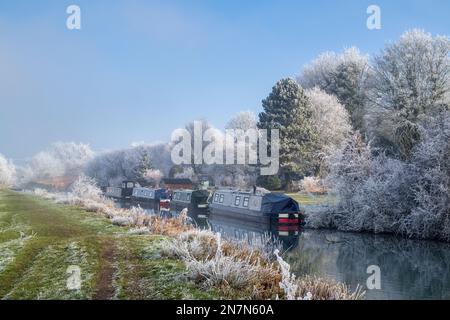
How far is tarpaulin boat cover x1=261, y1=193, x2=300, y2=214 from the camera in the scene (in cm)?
2306

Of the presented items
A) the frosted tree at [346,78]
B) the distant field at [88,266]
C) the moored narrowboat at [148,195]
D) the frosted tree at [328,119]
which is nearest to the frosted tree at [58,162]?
the moored narrowboat at [148,195]

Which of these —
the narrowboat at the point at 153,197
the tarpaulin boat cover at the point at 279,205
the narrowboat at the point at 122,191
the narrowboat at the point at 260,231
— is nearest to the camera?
the narrowboat at the point at 260,231

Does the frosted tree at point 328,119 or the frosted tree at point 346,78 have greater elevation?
the frosted tree at point 346,78

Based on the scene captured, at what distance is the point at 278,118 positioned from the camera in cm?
3938

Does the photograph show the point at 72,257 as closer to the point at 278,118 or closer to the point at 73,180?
the point at 73,180

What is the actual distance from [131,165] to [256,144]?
76.3 feet

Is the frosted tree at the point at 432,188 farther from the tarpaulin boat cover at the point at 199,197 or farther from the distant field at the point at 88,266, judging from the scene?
the tarpaulin boat cover at the point at 199,197

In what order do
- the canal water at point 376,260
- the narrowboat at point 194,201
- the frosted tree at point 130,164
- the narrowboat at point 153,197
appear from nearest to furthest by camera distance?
the canal water at point 376,260 → the narrowboat at point 194,201 → the narrowboat at point 153,197 → the frosted tree at point 130,164

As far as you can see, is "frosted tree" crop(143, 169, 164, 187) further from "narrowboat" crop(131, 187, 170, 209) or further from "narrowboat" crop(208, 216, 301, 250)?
"narrowboat" crop(208, 216, 301, 250)

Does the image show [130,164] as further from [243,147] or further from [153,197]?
[153,197]

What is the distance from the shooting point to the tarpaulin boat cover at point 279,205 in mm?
23062

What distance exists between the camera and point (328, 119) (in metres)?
40.8

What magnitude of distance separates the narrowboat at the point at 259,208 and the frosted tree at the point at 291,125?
10118mm

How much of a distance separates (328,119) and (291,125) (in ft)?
15.1
